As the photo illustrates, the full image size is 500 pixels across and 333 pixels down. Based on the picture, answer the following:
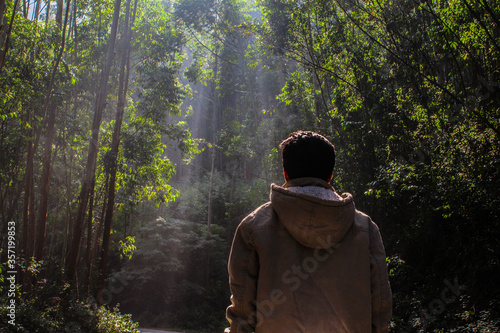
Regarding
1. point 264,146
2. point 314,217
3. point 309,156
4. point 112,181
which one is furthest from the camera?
point 264,146

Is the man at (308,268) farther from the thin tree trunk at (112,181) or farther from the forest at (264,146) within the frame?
the thin tree trunk at (112,181)

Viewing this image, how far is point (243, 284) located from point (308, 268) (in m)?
0.27

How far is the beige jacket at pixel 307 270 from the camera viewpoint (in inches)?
63.1

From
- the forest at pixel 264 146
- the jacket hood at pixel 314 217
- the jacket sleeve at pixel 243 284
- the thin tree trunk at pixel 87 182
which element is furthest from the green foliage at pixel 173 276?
the jacket hood at pixel 314 217

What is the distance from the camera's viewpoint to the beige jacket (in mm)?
1603

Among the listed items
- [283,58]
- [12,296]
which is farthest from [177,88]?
[12,296]

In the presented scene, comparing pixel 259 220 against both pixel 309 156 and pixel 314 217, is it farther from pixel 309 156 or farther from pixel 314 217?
pixel 309 156

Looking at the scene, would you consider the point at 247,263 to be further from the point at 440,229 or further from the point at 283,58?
the point at 283,58

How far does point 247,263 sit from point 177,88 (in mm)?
16835

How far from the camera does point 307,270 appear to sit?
1.67 meters

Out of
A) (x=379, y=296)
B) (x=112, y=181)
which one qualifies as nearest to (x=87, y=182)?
(x=112, y=181)

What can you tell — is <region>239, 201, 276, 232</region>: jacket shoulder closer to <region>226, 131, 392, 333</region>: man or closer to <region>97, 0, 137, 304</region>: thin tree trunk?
<region>226, 131, 392, 333</region>: man

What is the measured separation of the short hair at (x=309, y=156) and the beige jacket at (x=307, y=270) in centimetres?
8

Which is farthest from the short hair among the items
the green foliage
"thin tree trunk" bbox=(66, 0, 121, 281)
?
the green foliage
